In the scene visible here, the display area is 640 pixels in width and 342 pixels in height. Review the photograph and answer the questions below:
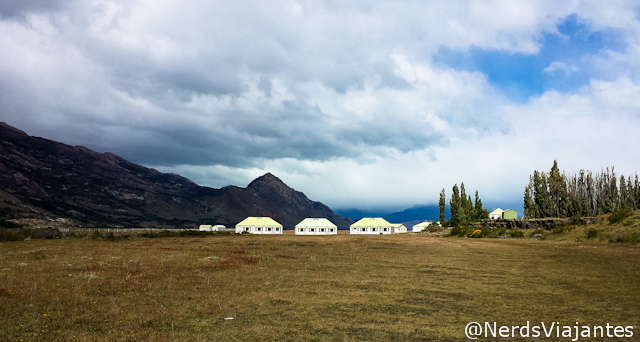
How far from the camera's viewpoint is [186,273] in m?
22.4

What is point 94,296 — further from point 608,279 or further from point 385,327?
point 608,279

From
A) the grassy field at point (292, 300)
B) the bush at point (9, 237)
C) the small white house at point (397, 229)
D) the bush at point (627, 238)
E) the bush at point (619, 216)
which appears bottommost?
the small white house at point (397, 229)

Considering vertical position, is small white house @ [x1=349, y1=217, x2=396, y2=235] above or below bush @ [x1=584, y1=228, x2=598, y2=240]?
below

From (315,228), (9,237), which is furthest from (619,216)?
(315,228)

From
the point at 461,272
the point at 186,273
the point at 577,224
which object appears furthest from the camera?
the point at 577,224

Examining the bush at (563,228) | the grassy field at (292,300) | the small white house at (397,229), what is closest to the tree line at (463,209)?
the small white house at (397,229)

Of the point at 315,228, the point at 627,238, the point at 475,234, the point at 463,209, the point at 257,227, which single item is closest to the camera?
the point at 627,238

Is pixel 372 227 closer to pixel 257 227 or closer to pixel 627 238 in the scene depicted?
pixel 257 227

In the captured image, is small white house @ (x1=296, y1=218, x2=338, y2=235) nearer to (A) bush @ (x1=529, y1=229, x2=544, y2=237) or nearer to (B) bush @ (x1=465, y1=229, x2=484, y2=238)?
(B) bush @ (x1=465, y1=229, x2=484, y2=238)

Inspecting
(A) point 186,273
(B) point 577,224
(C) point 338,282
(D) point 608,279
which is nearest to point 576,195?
(B) point 577,224

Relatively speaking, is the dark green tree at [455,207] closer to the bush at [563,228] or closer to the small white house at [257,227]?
the bush at [563,228]

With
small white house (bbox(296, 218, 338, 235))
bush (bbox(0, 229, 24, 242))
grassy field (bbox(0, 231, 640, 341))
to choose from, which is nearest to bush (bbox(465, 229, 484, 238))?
grassy field (bbox(0, 231, 640, 341))

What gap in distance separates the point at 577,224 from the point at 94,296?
7059 cm

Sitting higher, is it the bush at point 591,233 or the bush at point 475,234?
the bush at point 591,233
